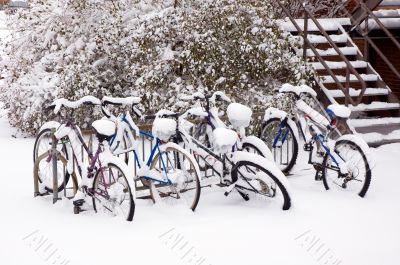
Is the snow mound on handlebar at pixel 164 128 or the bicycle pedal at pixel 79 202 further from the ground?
the snow mound on handlebar at pixel 164 128

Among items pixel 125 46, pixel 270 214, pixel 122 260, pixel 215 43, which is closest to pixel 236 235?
pixel 270 214

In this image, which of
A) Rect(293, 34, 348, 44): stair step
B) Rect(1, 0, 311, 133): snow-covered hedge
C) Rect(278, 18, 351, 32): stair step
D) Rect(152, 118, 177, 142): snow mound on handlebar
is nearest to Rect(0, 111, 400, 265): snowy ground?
Rect(152, 118, 177, 142): snow mound on handlebar

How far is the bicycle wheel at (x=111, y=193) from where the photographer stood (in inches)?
227

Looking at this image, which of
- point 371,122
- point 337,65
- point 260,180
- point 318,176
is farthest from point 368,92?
point 260,180

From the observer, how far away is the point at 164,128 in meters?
5.94

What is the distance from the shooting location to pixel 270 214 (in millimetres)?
6020

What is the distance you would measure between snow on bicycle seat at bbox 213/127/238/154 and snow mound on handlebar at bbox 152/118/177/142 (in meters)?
0.48

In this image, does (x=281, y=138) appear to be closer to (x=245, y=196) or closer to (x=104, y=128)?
(x=245, y=196)

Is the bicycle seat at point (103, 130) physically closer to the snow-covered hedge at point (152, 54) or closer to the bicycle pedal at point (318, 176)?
the bicycle pedal at point (318, 176)

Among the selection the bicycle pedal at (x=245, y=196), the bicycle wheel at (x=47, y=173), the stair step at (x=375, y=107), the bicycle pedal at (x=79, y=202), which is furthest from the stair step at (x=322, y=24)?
the bicycle pedal at (x=79, y=202)

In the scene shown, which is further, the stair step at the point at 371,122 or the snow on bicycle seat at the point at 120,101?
the stair step at the point at 371,122

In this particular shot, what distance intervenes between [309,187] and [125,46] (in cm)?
514

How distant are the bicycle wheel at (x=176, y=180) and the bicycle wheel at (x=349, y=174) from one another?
1.73 m

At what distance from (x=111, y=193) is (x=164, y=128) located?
0.91 metres
